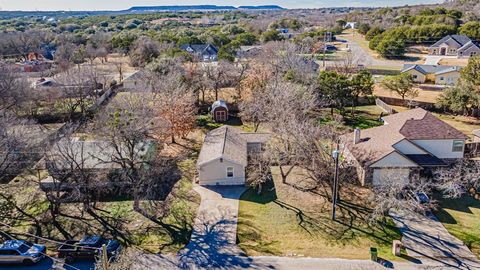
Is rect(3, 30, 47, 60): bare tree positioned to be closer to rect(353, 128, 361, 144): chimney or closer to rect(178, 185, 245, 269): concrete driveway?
rect(178, 185, 245, 269): concrete driveway

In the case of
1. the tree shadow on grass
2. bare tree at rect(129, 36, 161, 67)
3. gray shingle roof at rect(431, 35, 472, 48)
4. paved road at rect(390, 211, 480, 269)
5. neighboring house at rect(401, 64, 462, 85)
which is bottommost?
paved road at rect(390, 211, 480, 269)

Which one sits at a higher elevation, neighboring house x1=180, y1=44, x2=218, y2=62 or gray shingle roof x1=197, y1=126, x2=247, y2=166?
neighboring house x1=180, y1=44, x2=218, y2=62

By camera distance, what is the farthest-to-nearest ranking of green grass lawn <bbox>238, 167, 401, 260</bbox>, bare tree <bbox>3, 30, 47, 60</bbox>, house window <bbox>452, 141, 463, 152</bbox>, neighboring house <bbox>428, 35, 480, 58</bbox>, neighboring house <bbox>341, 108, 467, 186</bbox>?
1. bare tree <bbox>3, 30, 47, 60</bbox>
2. neighboring house <bbox>428, 35, 480, 58</bbox>
3. house window <bbox>452, 141, 463, 152</bbox>
4. neighboring house <bbox>341, 108, 467, 186</bbox>
5. green grass lawn <bbox>238, 167, 401, 260</bbox>

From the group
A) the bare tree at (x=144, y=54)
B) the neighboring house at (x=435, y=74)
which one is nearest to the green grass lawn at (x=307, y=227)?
the neighboring house at (x=435, y=74)

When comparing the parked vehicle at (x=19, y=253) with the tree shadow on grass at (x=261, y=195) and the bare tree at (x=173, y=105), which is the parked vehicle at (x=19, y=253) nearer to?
the tree shadow on grass at (x=261, y=195)

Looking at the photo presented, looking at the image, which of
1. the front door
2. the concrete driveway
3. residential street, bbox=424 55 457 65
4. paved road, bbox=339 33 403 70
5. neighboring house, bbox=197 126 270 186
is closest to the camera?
the concrete driveway

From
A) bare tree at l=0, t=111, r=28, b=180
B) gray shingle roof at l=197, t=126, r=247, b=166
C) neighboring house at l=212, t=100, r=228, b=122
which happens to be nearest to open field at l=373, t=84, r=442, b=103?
neighboring house at l=212, t=100, r=228, b=122

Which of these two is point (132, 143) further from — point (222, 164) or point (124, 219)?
point (222, 164)

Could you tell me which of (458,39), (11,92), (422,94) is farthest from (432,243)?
(458,39)
